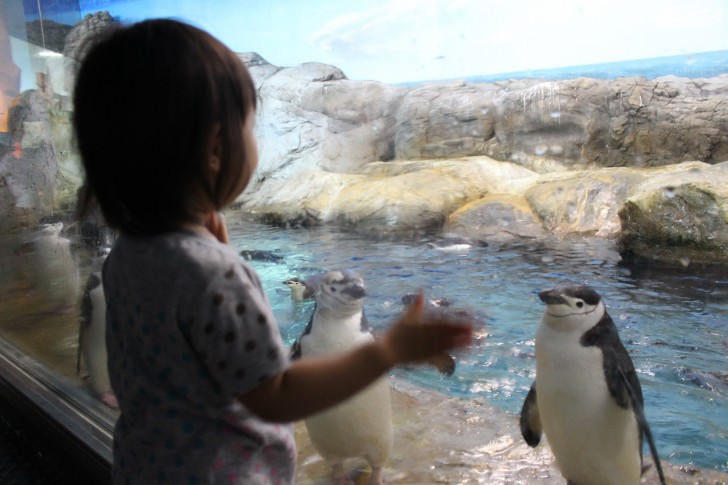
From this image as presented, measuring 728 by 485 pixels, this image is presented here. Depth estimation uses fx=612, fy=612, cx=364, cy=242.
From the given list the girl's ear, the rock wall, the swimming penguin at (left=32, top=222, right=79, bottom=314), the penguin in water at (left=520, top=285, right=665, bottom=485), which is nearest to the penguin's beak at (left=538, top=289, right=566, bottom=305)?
the penguin in water at (left=520, top=285, right=665, bottom=485)

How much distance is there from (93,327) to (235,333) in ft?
5.75

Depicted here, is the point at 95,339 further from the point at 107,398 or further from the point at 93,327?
the point at 107,398

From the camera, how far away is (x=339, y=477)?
1.62 metres

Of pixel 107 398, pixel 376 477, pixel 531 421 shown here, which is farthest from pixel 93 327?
pixel 531 421

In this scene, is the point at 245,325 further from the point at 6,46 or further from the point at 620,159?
the point at 620,159

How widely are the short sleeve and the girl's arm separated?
2 centimetres

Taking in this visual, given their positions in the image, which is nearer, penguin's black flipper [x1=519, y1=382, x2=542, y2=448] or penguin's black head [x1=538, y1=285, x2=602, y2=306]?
penguin's black head [x1=538, y1=285, x2=602, y2=306]

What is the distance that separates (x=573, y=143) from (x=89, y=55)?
6.22m

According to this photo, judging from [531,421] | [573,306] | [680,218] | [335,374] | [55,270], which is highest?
[335,374]

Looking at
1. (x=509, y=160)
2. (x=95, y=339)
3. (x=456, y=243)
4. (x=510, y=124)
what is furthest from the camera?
(x=510, y=124)

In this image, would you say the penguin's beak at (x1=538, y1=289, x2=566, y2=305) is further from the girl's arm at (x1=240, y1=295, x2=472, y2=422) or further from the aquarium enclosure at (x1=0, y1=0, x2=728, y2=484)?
the girl's arm at (x1=240, y1=295, x2=472, y2=422)

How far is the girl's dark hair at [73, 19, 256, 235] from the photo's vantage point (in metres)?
0.66

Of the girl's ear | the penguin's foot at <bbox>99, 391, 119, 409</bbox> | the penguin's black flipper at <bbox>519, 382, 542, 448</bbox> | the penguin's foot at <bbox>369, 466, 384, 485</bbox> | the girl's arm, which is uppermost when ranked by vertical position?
the girl's ear

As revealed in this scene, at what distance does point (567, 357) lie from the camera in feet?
5.32
